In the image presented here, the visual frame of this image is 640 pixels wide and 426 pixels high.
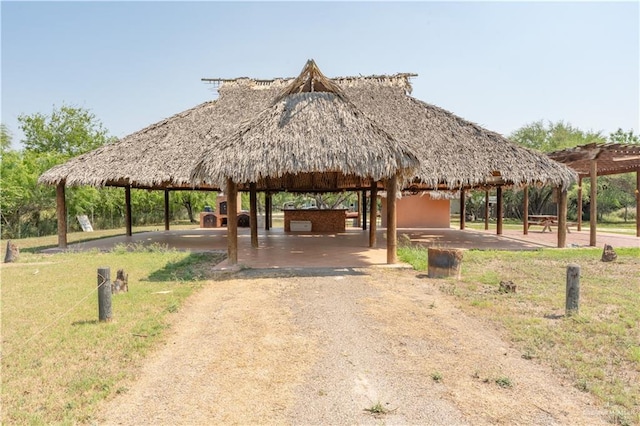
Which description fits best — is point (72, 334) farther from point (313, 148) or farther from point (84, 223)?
point (84, 223)

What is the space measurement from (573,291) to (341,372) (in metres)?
3.43

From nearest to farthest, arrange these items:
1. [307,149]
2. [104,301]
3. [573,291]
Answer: [104,301] < [573,291] < [307,149]

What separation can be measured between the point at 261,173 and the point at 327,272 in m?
2.44

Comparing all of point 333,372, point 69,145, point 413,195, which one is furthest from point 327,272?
point 69,145

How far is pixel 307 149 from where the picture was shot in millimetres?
7559

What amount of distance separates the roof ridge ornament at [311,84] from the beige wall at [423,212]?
12.4 meters

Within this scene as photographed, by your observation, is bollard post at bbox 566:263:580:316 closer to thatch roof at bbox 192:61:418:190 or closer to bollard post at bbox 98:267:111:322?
thatch roof at bbox 192:61:418:190

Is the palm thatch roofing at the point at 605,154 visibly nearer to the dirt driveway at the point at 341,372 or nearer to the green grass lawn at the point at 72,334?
the dirt driveway at the point at 341,372

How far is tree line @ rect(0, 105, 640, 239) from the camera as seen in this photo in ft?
53.5

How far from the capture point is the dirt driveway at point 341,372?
2691 millimetres

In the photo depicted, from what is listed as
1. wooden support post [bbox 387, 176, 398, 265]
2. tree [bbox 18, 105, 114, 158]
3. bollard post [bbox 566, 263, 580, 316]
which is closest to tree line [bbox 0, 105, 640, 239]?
tree [bbox 18, 105, 114, 158]

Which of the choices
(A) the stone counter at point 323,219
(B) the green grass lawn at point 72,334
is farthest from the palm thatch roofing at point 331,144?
(B) the green grass lawn at point 72,334

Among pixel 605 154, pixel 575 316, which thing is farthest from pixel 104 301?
pixel 605 154

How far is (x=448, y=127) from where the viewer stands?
12320 millimetres
